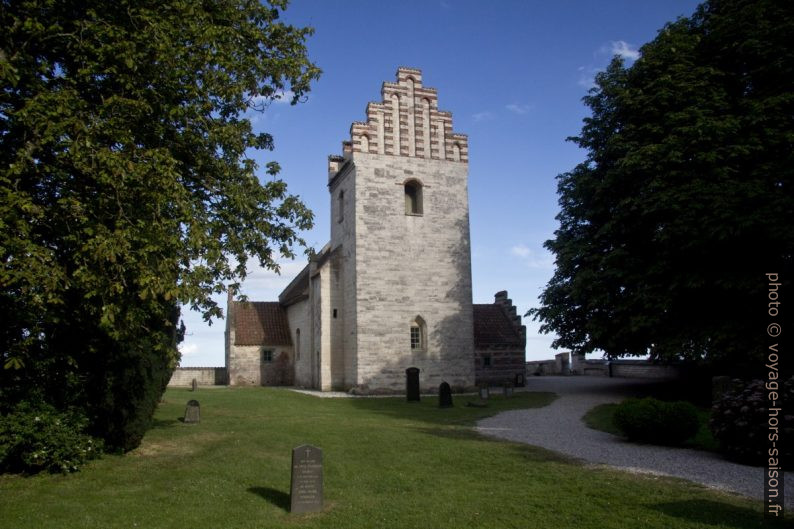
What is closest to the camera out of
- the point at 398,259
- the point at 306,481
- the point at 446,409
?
the point at 306,481

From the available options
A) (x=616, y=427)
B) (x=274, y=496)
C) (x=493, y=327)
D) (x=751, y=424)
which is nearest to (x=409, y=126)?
(x=493, y=327)

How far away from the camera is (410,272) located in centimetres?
3145

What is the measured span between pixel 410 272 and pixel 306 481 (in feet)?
73.9

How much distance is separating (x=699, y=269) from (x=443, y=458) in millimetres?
13538

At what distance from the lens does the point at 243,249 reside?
14.1 m

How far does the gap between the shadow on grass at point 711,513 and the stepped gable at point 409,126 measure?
25287 millimetres

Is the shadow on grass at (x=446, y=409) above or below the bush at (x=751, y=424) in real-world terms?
below

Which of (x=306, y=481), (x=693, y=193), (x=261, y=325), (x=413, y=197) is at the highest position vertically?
(x=413, y=197)

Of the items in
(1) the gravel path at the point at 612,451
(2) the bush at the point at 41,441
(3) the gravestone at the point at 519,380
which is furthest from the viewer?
(3) the gravestone at the point at 519,380

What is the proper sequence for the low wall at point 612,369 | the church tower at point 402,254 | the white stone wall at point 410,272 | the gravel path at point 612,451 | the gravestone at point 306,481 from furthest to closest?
the low wall at point 612,369 → the church tower at point 402,254 → the white stone wall at point 410,272 → the gravel path at point 612,451 → the gravestone at point 306,481

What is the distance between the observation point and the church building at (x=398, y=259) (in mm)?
30728

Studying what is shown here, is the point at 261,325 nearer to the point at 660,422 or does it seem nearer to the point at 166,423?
the point at 166,423

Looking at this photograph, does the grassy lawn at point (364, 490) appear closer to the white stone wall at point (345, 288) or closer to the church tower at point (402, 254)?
the church tower at point (402, 254)

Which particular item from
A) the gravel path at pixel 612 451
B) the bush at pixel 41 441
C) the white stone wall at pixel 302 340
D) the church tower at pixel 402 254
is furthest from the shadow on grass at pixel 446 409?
the bush at pixel 41 441
